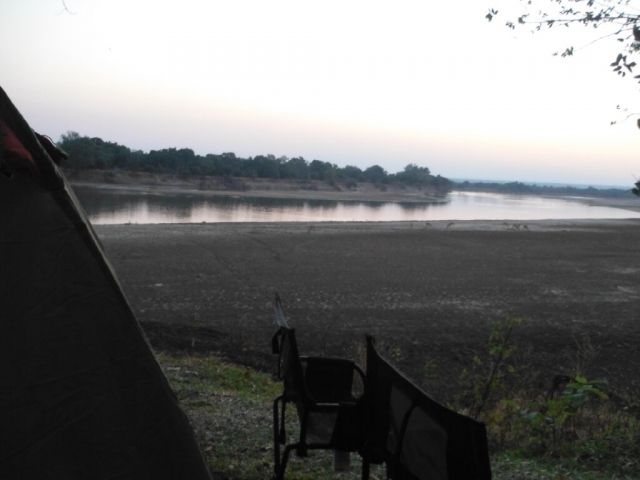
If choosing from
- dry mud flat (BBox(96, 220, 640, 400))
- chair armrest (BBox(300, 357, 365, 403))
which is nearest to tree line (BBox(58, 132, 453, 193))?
dry mud flat (BBox(96, 220, 640, 400))

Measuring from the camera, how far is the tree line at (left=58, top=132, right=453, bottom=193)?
183 ft

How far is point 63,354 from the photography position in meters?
2.36

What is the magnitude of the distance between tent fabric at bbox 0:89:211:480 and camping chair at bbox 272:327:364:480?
2.01ft

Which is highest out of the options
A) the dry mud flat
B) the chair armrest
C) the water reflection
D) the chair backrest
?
the chair backrest

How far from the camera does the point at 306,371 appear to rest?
3648mm

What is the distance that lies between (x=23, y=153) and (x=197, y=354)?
228 inches

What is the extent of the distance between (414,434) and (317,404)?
67cm

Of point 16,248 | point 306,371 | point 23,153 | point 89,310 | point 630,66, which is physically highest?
point 630,66

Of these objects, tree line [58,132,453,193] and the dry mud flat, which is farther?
tree line [58,132,453,193]

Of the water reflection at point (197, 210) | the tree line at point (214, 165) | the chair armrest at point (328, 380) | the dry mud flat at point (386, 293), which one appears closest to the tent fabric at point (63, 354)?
the chair armrest at point (328, 380)

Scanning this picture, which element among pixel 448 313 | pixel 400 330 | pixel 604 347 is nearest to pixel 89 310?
pixel 400 330

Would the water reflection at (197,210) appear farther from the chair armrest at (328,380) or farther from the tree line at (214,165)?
the chair armrest at (328,380)

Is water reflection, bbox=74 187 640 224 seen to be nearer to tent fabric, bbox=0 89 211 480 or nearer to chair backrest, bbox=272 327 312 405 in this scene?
chair backrest, bbox=272 327 312 405

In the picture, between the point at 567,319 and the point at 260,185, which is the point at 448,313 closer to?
the point at 567,319
